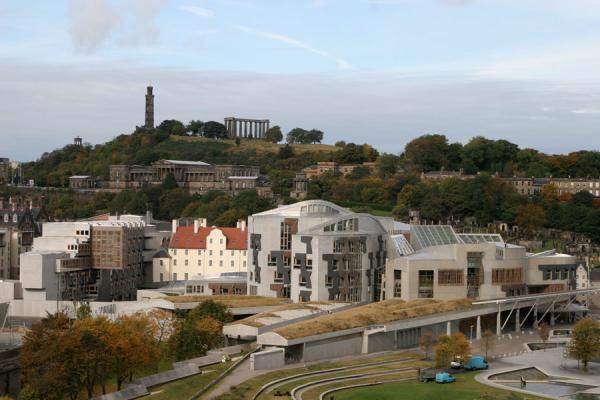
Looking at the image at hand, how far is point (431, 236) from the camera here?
91312 millimetres

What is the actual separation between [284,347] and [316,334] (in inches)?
98.4

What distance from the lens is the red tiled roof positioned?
3957 inches

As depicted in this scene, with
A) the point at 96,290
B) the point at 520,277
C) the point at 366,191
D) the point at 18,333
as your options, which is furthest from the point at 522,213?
the point at 18,333

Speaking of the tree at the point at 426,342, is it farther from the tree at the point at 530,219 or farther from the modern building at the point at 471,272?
the tree at the point at 530,219

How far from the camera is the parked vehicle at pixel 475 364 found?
209ft

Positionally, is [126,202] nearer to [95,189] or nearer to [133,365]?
[95,189]

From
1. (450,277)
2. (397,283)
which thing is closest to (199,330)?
(397,283)

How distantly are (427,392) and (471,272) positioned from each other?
82.2 ft

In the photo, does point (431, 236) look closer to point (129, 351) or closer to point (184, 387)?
point (184, 387)

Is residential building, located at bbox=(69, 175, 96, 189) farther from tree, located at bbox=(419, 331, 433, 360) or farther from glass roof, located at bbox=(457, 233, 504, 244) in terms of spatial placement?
tree, located at bbox=(419, 331, 433, 360)

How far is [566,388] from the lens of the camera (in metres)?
58.8

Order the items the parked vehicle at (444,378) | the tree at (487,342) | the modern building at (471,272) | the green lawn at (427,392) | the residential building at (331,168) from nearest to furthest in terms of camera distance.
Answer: the green lawn at (427,392) → the parked vehicle at (444,378) → the tree at (487,342) → the modern building at (471,272) → the residential building at (331,168)

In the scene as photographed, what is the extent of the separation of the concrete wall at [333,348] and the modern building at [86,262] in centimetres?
2863

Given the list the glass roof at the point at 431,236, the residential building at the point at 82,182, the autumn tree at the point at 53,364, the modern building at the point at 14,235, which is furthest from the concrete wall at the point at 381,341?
the residential building at the point at 82,182
